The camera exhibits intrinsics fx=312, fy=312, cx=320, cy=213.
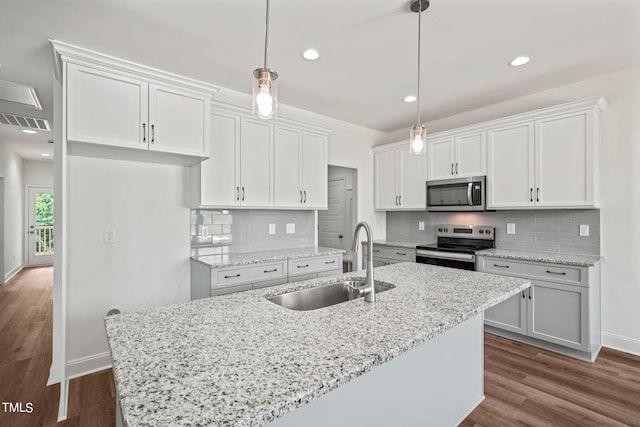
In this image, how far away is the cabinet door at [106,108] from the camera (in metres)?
2.17

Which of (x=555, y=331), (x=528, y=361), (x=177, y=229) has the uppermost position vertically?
(x=177, y=229)

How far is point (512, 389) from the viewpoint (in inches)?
91.8

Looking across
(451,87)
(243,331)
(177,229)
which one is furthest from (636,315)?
(177,229)

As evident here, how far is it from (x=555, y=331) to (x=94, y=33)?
4507mm

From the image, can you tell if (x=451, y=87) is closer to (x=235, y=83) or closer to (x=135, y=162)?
(x=235, y=83)

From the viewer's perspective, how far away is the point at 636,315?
2.85 metres

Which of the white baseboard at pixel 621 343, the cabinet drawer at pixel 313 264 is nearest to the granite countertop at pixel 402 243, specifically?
the cabinet drawer at pixel 313 264

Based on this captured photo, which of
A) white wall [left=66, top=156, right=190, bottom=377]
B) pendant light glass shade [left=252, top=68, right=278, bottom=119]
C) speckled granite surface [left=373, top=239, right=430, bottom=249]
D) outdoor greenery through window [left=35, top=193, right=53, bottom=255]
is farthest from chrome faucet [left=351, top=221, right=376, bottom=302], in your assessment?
outdoor greenery through window [left=35, top=193, right=53, bottom=255]

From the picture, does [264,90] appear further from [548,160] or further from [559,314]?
[559,314]

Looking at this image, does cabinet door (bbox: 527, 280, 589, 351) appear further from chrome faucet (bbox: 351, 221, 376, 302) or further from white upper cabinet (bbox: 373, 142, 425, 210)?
chrome faucet (bbox: 351, 221, 376, 302)

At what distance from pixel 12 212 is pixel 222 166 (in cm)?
606

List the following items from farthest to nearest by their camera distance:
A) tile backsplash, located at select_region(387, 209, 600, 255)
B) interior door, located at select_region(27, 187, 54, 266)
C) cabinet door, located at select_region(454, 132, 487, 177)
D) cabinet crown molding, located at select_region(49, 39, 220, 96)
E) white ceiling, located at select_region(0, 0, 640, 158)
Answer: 1. interior door, located at select_region(27, 187, 54, 266)
2. cabinet door, located at select_region(454, 132, 487, 177)
3. tile backsplash, located at select_region(387, 209, 600, 255)
4. cabinet crown molding, located at select_region(49, 39, 220, 96)
5. white ceiling, located at select_region(0, 0, 640, 158)

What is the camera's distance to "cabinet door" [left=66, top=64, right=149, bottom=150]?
2168 mm

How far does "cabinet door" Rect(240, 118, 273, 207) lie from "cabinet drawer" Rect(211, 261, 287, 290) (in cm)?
67
